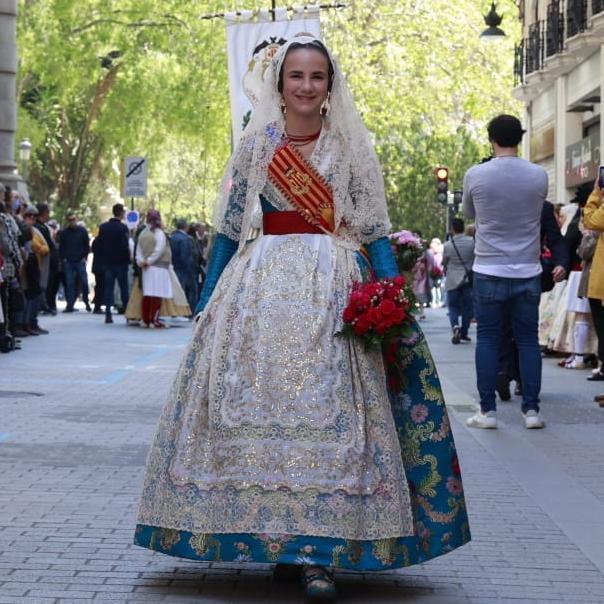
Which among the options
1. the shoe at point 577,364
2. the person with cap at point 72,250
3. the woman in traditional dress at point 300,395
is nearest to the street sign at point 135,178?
the person with cap at point 72,250

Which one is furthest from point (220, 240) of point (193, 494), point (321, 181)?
point (193, 494)

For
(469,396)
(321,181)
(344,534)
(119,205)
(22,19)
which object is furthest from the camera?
(22,19)

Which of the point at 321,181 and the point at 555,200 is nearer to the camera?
the point at 321,181

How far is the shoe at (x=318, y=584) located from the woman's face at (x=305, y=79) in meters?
1.58

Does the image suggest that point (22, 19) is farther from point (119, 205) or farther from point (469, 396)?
point (469, 396)

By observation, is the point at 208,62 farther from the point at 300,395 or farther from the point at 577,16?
the point at 300,395

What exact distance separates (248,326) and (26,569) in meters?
1.19

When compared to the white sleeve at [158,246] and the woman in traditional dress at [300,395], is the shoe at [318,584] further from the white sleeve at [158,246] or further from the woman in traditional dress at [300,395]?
the white sleeve at [158,246]

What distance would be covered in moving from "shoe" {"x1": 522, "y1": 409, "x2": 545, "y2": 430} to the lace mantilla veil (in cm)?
507

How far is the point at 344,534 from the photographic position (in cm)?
523

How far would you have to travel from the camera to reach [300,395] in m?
5.39

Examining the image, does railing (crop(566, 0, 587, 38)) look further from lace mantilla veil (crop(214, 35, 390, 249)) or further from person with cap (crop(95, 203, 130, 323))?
lace mantilla veil (crop(214, 35, 390, 249))

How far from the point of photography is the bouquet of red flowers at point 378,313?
5.39m

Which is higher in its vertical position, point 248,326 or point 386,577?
point 248,326
